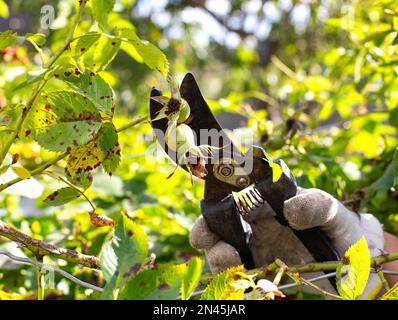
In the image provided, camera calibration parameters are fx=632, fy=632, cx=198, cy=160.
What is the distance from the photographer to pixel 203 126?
675mm

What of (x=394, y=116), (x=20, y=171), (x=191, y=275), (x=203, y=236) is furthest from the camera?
(x=394, y=116)

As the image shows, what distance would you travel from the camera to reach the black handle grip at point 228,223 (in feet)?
2.28

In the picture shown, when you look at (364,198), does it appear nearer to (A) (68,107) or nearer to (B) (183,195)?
(B) (183,195)

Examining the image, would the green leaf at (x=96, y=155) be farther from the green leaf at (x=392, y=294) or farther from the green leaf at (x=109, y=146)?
the green leaf at (x=392, y=294)

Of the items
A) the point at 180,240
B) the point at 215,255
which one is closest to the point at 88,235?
the point at 180,240

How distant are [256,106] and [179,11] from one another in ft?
2.20

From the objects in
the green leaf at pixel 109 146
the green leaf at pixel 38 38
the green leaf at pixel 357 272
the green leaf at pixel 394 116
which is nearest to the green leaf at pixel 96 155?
the green leaf at pixel 109 146

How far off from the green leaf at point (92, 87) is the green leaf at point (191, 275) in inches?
8.5

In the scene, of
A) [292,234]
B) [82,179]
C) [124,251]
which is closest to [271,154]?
[292,234]

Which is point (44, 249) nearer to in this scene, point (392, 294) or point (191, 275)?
point (191, 275)

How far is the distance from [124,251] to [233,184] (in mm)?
236

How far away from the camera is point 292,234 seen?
29.5 inches

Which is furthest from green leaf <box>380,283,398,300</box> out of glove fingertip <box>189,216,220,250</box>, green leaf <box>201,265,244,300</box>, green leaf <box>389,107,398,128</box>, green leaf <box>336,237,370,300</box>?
green leaf <box>389,107,398,128</box>

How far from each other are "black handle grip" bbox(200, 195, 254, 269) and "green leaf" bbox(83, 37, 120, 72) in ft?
0.65
